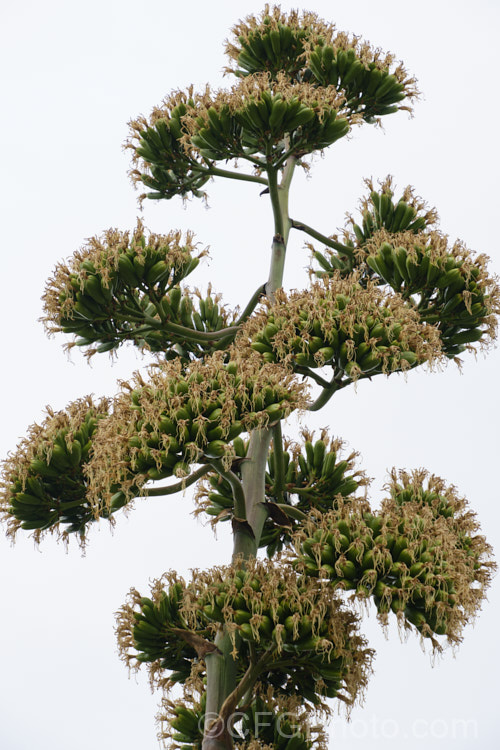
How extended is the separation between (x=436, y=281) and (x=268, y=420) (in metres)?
1.90

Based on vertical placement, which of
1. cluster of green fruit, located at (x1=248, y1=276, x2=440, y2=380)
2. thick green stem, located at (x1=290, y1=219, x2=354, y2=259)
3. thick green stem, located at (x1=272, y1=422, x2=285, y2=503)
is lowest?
thick green stem, located at (x1=272, y1=422, x2=285, y2=503)

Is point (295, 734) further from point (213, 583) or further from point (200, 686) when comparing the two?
point (213, 583)

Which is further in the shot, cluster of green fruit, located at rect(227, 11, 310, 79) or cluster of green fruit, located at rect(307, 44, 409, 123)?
cluster of green fruit, located at rect(227, 11, 310, 79)

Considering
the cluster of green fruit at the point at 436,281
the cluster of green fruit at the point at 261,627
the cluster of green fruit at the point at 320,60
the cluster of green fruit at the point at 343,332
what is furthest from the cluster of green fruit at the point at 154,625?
the cluster of green fruit at the point at 320,60

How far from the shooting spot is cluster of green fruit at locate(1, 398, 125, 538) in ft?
22.4

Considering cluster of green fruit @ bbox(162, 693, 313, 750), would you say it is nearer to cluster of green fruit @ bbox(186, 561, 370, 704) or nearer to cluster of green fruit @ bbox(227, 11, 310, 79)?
cluster of green fruit @ bbox(186, 561, 370, 704)

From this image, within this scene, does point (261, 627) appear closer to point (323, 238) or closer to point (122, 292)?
point (122, 292)

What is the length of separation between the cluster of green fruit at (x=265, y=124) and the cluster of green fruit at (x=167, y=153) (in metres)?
0.32

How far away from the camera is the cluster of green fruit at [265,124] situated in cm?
698

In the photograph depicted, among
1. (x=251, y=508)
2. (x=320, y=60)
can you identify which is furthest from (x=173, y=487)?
(x=320, y=60)

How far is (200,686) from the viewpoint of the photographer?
6.90 m

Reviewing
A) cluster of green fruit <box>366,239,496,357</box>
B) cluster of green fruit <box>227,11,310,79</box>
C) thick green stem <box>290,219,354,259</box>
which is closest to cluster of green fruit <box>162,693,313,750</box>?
cluster of green fruit <box>366,239,496,357</box>

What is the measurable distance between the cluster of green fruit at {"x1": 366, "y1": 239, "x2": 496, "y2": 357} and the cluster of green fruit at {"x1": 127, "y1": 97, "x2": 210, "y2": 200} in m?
1.86

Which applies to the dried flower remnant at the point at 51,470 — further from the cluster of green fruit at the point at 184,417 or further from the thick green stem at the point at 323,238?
the thick green stem at the point at 323,238
